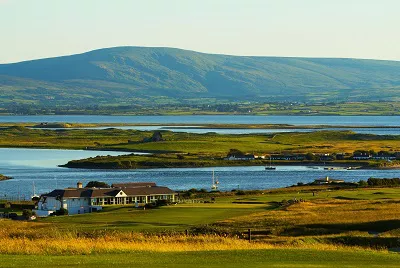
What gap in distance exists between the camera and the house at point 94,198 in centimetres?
5541

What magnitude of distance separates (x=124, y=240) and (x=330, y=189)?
3758cm

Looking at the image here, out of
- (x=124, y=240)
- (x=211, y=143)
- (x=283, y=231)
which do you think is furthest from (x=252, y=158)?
(x=124, y=240)

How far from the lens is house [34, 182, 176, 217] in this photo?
55.4 metres

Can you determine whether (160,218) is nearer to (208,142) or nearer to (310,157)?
(310,157)

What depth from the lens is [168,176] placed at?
88.9 meters

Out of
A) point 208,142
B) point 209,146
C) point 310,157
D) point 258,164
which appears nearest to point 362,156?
point 310,157

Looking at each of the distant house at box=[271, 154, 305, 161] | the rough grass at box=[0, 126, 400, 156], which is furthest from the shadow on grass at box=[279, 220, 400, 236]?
the rough grass at box=[0, 126, 400, 156]

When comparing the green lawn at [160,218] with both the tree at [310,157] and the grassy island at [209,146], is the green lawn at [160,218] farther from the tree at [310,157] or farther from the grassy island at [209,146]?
the tree at [310,157]

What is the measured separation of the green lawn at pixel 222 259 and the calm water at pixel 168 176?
47.7m

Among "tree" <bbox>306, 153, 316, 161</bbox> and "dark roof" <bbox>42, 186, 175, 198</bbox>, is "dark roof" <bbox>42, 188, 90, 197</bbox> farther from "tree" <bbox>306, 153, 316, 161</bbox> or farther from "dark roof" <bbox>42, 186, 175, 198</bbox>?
"tree" <bbox>306, 153, 316, 161</bbox>

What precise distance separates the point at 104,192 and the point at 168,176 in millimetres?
31972

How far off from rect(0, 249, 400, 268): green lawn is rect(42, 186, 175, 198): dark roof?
33871mm

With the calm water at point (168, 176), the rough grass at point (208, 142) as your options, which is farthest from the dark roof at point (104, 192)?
the rough grass at point (208, 142)

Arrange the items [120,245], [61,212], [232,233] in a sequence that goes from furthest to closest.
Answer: [61,212]
[232,233]
[120,245]
